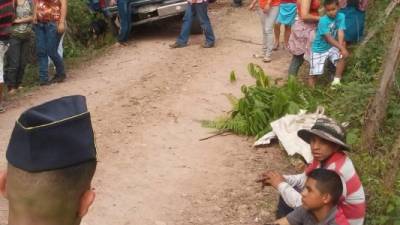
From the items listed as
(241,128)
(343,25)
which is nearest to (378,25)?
(343,25)

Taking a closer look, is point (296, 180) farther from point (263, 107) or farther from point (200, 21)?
point (200, 21)

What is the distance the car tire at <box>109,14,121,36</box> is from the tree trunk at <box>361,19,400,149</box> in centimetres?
617

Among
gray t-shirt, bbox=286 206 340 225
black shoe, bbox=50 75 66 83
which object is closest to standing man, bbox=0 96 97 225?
gray t-shirt, bbox=286 206 340 225

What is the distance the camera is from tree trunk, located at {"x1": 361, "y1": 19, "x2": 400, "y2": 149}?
5.41m

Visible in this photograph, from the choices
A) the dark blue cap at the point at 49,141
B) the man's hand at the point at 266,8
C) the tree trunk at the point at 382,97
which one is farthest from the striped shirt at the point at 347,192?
the man's hand at the point at 266,8

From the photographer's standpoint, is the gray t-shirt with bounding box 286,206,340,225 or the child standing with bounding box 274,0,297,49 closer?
the gray t-shirt with bounding box 286,206,340,225

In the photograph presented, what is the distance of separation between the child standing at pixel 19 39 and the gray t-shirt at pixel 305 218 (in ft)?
18.6

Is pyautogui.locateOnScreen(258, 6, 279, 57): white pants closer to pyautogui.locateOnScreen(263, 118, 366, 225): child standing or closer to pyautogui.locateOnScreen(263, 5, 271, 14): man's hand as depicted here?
pyautogui.locateOnScreen(263, 5, 271, 14): man's hand

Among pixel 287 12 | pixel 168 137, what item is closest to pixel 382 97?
pixel 168 137

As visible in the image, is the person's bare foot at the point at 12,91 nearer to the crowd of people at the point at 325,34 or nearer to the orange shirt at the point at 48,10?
the orange shirt at the point at 48,10

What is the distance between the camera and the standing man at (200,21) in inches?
380

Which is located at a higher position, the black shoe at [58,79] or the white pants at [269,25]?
the white pants at [269,25]

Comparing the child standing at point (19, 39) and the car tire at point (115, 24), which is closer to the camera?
the child standing at point (19, 39)

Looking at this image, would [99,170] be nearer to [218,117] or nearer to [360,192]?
[218,117]
